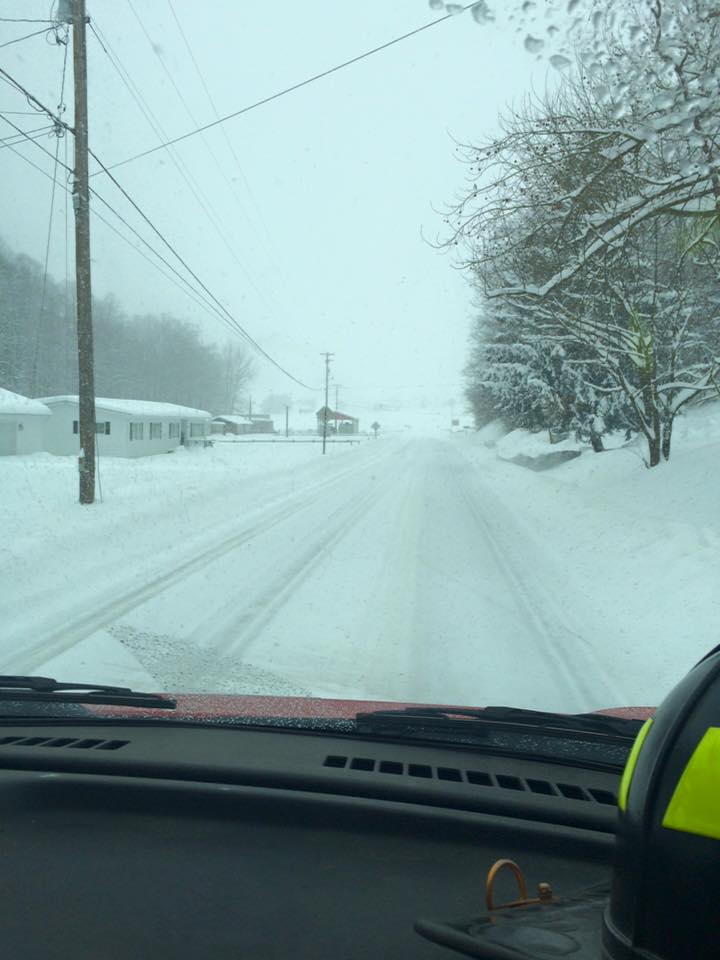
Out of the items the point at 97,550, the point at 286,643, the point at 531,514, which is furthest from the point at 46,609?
the point at 531,514

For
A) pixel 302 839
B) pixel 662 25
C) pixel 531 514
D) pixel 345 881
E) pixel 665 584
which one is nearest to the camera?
pixel 345 881

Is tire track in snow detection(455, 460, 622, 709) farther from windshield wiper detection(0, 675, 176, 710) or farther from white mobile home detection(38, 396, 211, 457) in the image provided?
white mobile home detection(38, 396, 211, 457)

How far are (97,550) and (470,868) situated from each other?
11.1m

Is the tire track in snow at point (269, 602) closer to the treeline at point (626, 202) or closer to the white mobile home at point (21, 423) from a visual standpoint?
the treeline at point (626, 202)

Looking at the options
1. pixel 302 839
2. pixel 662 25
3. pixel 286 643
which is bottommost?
pixel 286 643

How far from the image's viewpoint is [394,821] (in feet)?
9.02

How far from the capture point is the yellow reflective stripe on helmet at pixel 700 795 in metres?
1.28

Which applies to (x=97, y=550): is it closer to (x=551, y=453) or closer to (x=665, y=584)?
(x=665, y=584)

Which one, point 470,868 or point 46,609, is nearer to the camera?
point 470,868

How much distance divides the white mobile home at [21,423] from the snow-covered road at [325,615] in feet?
44.9

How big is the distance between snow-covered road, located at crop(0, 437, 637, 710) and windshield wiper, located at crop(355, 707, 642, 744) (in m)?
2.35

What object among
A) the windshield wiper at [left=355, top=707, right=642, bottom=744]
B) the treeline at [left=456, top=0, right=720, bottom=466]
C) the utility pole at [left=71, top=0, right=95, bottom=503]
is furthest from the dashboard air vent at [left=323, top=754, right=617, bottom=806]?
the utility pole at [left=71, top=0, right=95, bottom=503]

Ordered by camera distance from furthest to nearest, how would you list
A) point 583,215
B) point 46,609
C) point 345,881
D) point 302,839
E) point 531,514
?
point 531,514 → point 583,215 → point 46,609 → point 302,839 → point 345,881

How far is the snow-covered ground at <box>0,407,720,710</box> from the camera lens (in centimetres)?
Result: 672
